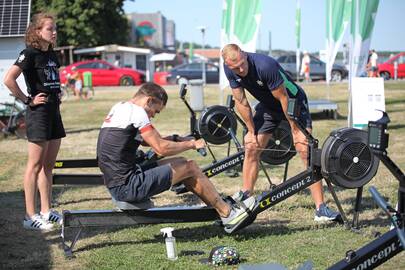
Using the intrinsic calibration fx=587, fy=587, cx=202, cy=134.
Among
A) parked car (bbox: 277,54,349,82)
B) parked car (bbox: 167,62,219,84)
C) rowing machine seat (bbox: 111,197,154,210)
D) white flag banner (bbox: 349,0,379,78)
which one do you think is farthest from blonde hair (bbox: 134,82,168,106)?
parked car (bbox: 277,54,349,82)

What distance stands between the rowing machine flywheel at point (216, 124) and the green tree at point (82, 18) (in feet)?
134

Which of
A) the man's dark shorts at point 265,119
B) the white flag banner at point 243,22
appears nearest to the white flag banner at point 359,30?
the white flag banner at point 243,22

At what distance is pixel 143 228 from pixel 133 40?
60804mm

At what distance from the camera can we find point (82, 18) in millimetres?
46750

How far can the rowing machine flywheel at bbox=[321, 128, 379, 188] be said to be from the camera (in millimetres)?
5023

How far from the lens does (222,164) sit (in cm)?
693

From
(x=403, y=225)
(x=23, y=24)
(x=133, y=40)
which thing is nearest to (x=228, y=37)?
(x=23, y=24)

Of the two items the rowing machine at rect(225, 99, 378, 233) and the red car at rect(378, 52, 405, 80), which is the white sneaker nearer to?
the rowing machine at rect(225, 99, 378, 233)

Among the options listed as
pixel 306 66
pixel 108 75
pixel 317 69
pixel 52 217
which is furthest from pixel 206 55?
pixel 52 217

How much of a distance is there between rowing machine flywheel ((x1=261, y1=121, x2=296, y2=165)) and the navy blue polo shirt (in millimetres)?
835

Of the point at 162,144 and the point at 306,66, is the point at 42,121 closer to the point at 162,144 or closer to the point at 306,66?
the point at 162,144

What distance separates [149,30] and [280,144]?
2399 inches

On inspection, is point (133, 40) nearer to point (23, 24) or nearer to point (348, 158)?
point (23, 24)

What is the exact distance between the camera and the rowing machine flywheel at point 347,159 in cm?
502
